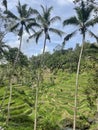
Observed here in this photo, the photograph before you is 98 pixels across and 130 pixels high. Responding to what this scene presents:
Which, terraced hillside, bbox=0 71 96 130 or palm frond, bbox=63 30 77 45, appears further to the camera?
terraced hillside, bbox=0 71 96 130

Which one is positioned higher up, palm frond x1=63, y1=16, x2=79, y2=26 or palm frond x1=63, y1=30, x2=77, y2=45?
palm frond x1=63, y1=16, x2=79, y2=26

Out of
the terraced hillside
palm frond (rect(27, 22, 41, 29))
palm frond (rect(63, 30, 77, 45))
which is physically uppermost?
palm frond (rect(27, 22, 41, 29))

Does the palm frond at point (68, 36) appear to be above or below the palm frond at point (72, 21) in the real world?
below

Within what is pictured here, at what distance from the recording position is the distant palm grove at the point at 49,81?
165 ft

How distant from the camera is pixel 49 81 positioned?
144 meters

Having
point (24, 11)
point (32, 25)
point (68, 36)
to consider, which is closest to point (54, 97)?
point (24, 11)

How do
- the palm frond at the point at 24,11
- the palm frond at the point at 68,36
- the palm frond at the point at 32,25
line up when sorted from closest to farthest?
the palm frond at the point at 68,36
the palm frond at the point at 32,25
the palm frond at the point at 24,11

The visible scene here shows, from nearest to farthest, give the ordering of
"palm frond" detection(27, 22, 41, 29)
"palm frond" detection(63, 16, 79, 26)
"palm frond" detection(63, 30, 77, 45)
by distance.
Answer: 1. "palm frond" detection(63, 16, 79, 26)
2. "palm frond" detection(63, 30, 77, 45)
3. "palm frond" detection(27, 22, 41, 29)

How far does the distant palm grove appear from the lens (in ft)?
165

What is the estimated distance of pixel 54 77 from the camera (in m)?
149

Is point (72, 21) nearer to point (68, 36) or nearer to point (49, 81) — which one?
point (68, 36)

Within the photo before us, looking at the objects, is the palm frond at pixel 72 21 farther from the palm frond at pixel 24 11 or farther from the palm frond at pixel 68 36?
the palm frond at pixel 24 11

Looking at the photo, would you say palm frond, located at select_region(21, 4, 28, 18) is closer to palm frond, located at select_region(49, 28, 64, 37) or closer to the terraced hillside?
palm frond, located at select_region(49, 28, 64, 37)

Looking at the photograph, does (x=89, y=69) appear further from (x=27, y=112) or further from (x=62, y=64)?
(x=62, y=64)
